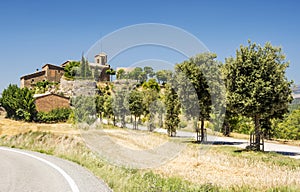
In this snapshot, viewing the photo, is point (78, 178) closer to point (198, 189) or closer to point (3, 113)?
point (198, 189)

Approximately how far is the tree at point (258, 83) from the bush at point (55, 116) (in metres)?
61.0

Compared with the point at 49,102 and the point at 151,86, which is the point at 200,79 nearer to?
the point at 151,86

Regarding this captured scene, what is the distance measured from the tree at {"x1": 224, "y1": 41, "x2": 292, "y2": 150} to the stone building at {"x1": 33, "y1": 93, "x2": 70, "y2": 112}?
2533 inches

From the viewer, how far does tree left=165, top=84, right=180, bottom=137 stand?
35.3 metres

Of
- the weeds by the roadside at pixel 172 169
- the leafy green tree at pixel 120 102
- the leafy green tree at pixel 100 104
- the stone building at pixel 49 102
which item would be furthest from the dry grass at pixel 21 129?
the stone building at pixel 49 102

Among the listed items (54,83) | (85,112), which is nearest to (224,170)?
(85,112)

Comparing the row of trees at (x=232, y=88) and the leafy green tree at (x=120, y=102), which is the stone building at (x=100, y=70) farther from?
the row of trees at (x=232, y=88)

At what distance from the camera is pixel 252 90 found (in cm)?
2333

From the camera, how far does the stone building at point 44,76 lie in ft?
381

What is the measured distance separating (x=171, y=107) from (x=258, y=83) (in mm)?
14834

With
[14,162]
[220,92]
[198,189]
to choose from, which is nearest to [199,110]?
[220,92]

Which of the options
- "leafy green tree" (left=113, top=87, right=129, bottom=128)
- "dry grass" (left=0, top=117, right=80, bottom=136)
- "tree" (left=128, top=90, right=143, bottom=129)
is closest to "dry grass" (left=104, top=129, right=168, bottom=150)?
"dry grass" (left=0, top=117, right=80, bottom=136)

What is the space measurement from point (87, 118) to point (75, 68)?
67588 millimetres

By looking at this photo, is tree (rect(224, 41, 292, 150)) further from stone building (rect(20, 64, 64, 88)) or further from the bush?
stone building (rect(20, 64, 64, 88))
